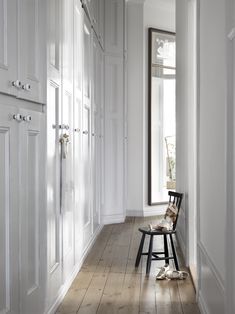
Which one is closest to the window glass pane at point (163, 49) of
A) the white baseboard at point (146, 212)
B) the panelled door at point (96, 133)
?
the panelled door at point (96, 133)

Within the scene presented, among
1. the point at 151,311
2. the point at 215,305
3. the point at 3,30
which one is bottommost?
the point at 151,311

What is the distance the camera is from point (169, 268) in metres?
3.76

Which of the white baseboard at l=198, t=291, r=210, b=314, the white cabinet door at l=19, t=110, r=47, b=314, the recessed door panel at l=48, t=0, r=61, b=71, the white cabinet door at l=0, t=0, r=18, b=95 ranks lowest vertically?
the white baseboard at l=198, t=291, r=210, b=314

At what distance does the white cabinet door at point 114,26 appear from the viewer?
6.04 meters

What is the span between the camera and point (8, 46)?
1786mm

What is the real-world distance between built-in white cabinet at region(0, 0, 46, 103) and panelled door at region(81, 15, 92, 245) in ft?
5.33

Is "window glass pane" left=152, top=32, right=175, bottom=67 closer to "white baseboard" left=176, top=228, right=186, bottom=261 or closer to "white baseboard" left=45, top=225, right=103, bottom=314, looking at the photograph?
"white baseboard" left=176, top=228, right=186, bottom=261

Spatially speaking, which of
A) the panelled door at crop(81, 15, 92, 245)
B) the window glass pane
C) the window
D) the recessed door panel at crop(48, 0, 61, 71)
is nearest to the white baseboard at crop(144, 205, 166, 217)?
the window

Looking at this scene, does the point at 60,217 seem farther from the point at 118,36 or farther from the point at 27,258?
the point at 118,36

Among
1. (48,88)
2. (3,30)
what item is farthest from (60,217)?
(3,30)

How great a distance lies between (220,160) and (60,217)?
4.18ft

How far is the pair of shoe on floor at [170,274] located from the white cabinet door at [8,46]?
2.27 meters

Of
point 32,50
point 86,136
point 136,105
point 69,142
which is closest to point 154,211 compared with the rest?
point 136,105

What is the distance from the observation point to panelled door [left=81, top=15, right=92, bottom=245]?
4041 millimetres
